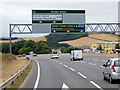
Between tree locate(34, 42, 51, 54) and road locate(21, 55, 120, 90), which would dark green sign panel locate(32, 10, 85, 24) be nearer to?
road locate(21, 55, 120, 90)

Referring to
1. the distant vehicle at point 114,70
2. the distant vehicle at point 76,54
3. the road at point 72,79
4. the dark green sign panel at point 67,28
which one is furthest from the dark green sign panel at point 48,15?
the distant vehicle at point 114,70

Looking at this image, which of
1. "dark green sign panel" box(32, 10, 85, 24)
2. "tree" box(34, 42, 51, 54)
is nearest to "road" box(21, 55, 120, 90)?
"dark green sign panel" box(32, 10, 85, 24)

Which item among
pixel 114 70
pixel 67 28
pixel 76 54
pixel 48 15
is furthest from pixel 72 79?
pixel 67 28

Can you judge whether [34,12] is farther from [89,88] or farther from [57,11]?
[89,88]

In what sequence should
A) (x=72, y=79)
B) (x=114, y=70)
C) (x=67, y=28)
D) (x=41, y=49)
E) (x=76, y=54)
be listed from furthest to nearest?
1. (x=41, y=49)
2. (x=67, y=28)
3. (x=76, y=54)
4. (x=72, y=79)
5. (x=114, y=70)

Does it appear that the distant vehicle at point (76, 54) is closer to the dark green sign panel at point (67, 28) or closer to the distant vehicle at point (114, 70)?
the dark green sign panel at point (67, 28)

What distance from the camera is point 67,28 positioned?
4534 centimetres

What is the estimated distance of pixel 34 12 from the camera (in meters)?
43.0

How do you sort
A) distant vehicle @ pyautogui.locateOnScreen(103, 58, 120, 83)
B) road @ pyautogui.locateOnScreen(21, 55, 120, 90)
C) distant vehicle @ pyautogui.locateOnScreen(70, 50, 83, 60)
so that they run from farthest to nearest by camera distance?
distant vehicle @ pyautogui.locateOnScreen(70, 50, 83, 60) < distant vehicle @ pyautogui.locateOnScreen(103, 58, 120, 83) < road @ pyautogui.locateOnScreen(21, 55, 120, 90)

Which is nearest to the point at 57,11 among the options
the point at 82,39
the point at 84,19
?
the point at 84,19

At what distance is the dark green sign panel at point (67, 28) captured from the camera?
4497cm

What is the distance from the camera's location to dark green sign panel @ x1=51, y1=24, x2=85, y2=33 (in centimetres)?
4497

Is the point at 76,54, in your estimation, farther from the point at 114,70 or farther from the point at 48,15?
the point at 114,70

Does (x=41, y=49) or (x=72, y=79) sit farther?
(x=41, y=49)
